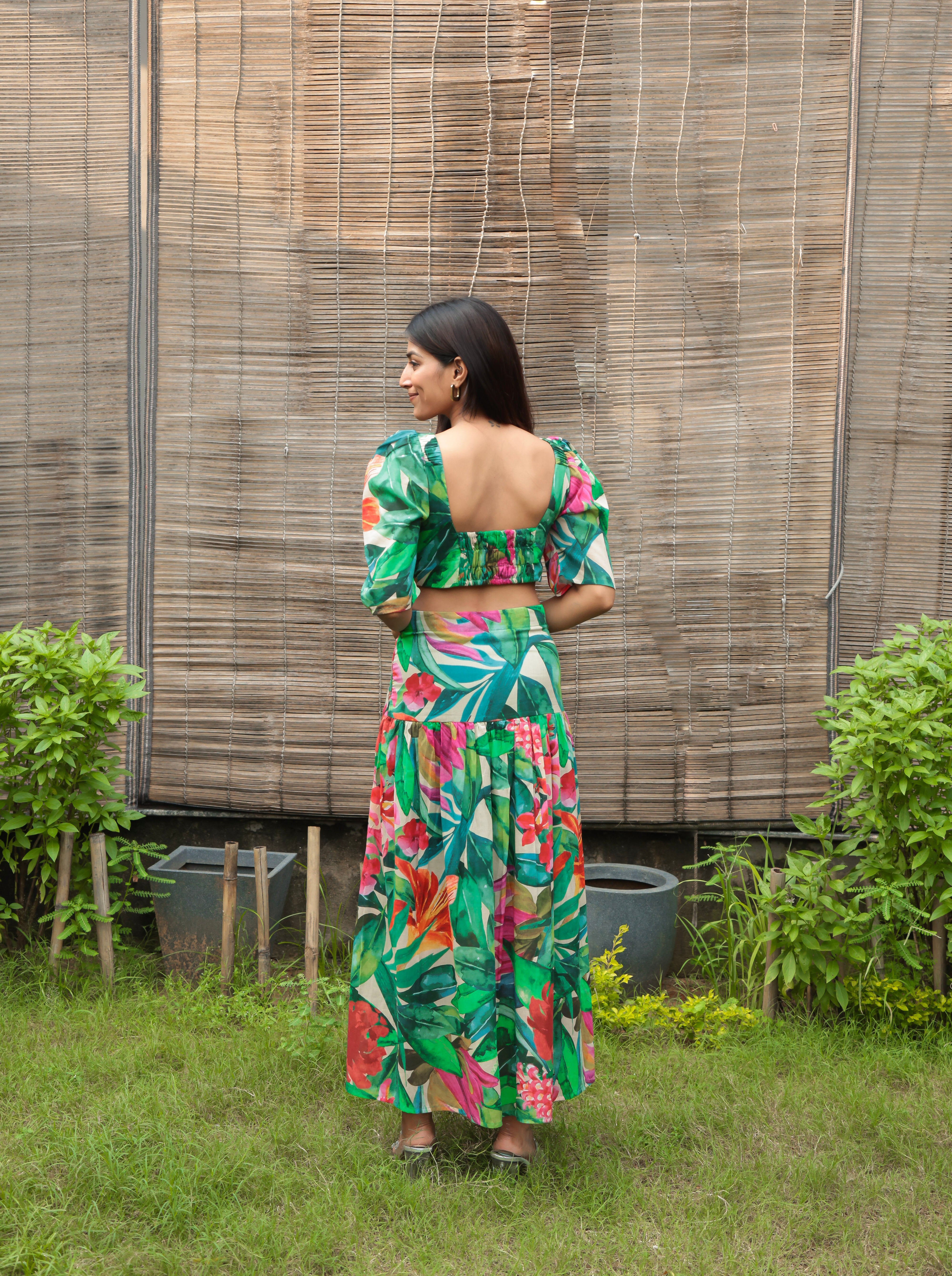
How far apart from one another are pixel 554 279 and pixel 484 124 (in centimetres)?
57

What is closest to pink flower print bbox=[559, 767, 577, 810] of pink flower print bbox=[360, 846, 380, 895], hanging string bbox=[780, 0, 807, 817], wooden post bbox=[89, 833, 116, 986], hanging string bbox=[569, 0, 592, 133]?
pink flower print bbox=[360, 846, 380, 895]

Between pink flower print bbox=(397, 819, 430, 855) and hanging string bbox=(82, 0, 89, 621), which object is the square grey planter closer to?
hanging string bbox=(82, 0, 89, 621)

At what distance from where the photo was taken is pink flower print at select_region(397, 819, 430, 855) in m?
2.43

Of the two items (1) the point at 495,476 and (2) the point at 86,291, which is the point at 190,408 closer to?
(2) the point at 86,291

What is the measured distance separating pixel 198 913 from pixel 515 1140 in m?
1.56

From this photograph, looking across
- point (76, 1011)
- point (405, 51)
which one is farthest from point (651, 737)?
point (405, 51)

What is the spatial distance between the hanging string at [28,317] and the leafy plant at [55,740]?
44 cm

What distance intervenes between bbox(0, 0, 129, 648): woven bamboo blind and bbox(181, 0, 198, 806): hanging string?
24 centimetres

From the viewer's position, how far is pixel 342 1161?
2490 mm

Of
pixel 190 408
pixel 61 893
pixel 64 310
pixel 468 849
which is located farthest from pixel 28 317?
pixel 468 849

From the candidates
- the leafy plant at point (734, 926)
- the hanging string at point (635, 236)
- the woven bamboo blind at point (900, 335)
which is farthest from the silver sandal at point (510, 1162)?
the hanging string at point (635, 236)

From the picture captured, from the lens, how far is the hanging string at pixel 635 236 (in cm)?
Answer: 357

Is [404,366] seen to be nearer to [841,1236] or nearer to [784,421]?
[784,421]

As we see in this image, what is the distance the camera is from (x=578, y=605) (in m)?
2.60
